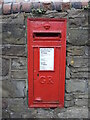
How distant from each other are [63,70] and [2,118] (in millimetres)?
1090

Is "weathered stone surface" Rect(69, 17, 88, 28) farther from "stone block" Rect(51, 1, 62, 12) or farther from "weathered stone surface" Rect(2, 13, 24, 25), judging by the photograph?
"weathered stone surface" Rect(2, 13, 24, 25)

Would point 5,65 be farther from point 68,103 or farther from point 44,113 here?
point 68,103

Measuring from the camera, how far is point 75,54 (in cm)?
298

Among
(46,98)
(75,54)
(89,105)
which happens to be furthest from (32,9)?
(89,105)

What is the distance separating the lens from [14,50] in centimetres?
297

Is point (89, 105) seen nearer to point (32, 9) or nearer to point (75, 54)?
point (75, 54)

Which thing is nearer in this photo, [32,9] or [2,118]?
Answer: [32,9]

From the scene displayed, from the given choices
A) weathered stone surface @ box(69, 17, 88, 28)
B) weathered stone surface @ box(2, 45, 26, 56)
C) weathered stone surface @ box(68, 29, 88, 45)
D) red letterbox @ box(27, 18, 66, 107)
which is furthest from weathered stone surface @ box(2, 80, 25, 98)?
weathered stone surface @ box(69, 17, 88, 28)

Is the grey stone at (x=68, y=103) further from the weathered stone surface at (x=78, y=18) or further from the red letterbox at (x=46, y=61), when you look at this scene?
the weathered stone surface at (x=78, y=18)

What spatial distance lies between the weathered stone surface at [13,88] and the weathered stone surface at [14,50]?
15.0 inches

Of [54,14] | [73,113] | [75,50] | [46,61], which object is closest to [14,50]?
[46,61]

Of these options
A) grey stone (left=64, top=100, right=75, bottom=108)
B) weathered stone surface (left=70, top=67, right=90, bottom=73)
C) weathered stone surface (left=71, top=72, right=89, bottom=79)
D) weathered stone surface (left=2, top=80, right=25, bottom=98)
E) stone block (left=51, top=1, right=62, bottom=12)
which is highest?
stone block (left=51, top=1, right=62, bottom=12)

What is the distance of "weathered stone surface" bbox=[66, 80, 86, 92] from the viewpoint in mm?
3037

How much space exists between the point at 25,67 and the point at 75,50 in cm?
70
